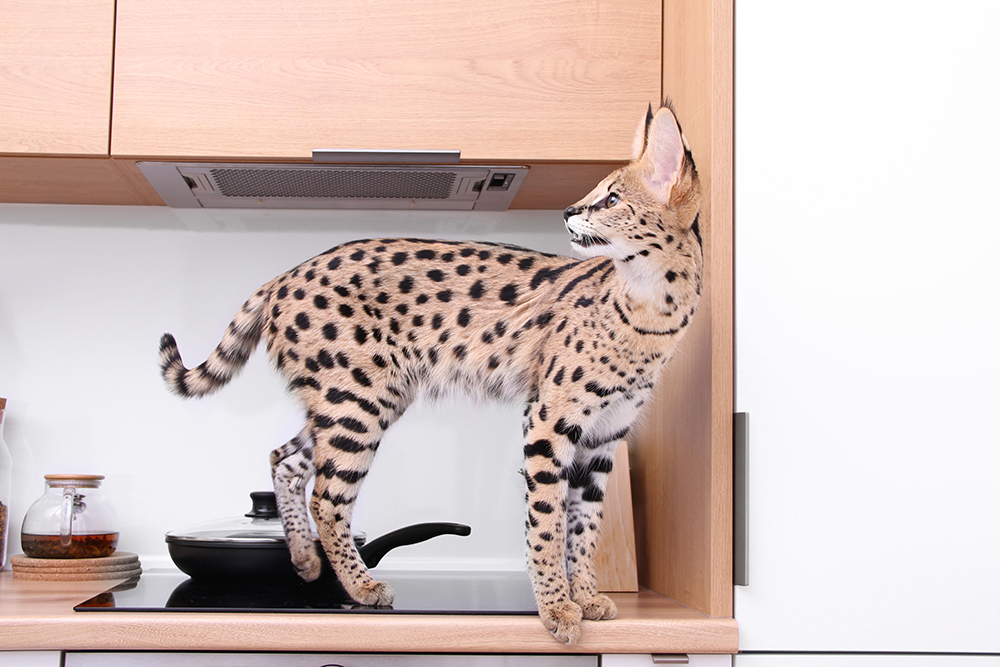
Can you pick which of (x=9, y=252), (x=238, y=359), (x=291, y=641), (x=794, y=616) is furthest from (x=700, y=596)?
(x=9, y=252)

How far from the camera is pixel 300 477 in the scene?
58.1 inches

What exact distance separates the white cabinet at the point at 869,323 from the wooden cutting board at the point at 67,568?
114 centimetres

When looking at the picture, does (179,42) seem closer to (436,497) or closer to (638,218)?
(638,218)

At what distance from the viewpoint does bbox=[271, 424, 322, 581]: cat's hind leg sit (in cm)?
138

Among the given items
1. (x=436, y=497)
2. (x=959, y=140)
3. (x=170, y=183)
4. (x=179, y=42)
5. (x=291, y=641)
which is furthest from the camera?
(x=436, y=497)

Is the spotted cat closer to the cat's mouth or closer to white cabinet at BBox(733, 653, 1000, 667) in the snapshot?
the cat's mouth

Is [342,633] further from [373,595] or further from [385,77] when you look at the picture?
[385,77]

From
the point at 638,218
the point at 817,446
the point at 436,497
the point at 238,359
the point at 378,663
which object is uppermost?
the point at 638,218

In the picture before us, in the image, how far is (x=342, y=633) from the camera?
108 cm

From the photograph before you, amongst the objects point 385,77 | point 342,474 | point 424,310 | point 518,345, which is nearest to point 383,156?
point 385,77

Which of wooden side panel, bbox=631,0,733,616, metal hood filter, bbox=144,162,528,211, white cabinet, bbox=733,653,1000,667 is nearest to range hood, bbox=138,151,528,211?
metal hood filter, bbox=144,162,528,211

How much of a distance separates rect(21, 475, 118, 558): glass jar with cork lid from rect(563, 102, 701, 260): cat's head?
1.11 m

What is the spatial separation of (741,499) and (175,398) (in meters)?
1.20

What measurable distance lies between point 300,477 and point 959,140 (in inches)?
48.0
